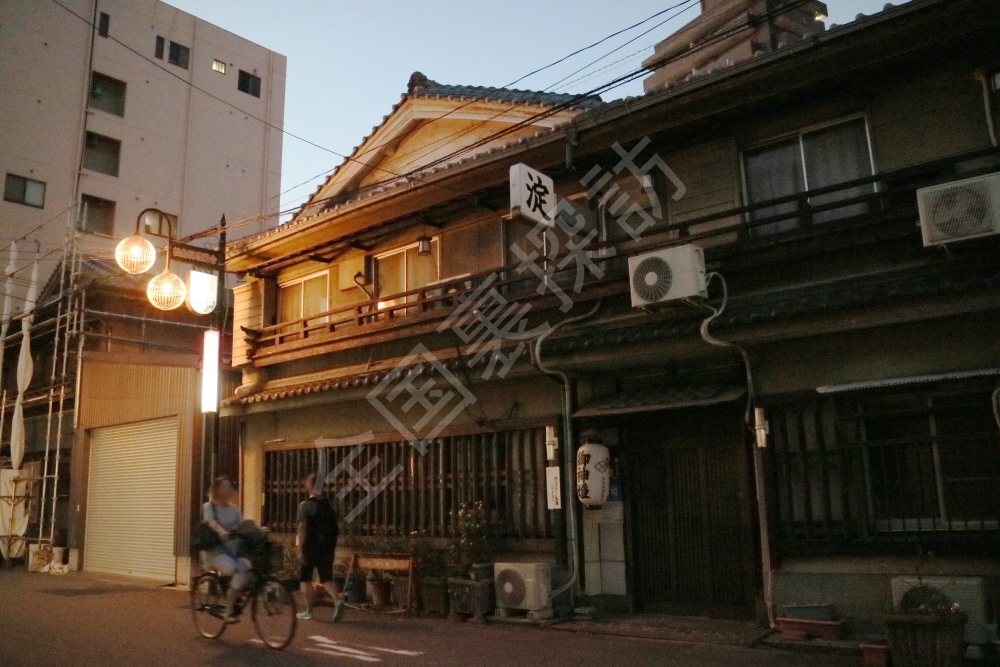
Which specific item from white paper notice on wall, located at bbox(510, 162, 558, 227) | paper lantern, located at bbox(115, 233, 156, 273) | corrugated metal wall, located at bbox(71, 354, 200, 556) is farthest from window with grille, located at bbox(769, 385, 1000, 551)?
corrugated metal wall, located at bbox(71, 354, 200, 556)

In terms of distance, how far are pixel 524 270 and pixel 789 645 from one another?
740 cm

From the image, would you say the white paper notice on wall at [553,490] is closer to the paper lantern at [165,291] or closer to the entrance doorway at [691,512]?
the entrance doorway at [691,512]

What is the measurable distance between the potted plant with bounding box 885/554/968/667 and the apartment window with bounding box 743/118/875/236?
5122mm

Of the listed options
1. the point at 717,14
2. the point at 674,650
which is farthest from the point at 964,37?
the point at 717,14

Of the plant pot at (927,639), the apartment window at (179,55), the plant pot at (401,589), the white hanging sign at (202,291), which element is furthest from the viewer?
the apartment window at (179,55)

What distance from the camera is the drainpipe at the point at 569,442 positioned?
38.6ft

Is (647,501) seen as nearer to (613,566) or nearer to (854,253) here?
(613,566)

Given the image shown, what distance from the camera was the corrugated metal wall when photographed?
17906 millimetres

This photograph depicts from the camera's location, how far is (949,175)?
952cm

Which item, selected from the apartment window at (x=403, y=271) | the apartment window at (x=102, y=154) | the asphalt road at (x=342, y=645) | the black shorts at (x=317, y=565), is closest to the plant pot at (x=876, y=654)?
the asphalt road at (x=342, y=645)

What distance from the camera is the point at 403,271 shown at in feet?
53.1

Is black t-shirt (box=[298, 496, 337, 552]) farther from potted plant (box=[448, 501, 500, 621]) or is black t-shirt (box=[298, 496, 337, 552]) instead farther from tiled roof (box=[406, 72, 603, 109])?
tiled roof (box=[406, 72, 603, 109])

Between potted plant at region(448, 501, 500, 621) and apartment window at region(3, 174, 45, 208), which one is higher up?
apartment window at region(3, 174, 45, 208)

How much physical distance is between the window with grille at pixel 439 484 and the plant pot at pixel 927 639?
231 inches
